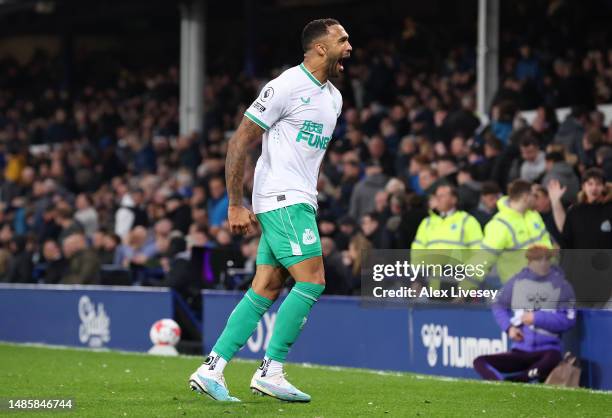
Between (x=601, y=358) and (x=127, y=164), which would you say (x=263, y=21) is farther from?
(x=601, y=358)

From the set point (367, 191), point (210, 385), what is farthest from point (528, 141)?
point (210, 385)

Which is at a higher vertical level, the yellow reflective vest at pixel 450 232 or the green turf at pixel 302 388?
the yellow reflective vest at pixel 450 232

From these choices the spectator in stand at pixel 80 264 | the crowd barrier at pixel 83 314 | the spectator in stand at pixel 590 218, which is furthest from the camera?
the spectator in stand at pixel 80 264

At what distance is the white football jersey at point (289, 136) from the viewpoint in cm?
795

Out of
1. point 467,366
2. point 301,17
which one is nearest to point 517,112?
point 467,366

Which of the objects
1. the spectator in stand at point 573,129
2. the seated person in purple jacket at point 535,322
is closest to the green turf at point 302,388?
the seated person in purple jacket at point 535,322

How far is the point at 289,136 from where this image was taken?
8.02 m

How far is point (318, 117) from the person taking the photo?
318 inches

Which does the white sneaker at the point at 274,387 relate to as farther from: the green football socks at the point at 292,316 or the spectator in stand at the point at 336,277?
the spectator in stand at the point at 336,277

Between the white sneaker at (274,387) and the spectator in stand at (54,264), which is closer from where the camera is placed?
the white sneaker at (274,387)

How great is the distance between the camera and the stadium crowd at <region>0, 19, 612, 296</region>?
14.9 meters

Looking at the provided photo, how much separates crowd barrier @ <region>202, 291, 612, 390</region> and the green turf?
1156mm

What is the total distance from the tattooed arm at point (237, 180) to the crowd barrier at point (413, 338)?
4266 mm

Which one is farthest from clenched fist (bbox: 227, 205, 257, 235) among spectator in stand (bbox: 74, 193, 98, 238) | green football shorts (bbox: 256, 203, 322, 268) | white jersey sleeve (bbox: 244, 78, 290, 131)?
spectator in stand (bbox: 74, 193, 98, 238)
